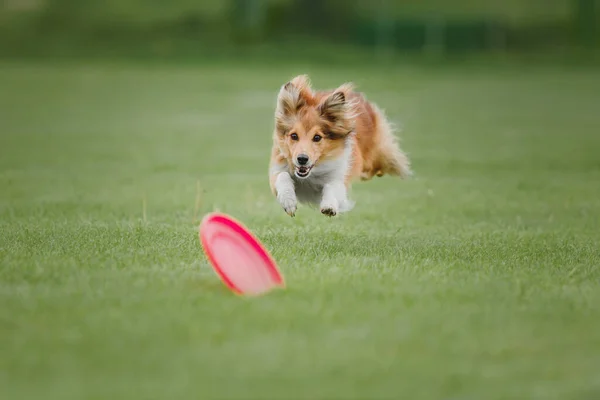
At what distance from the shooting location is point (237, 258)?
6562 mm

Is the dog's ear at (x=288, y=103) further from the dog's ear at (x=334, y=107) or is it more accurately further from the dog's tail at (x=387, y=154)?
the dog's tail at (x=387, y=154)

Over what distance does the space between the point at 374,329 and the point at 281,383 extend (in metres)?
1.01

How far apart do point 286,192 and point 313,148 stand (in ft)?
1.57

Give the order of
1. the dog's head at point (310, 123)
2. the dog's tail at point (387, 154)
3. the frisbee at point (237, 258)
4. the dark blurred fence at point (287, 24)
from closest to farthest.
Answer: the frisbee at point (237, 258) → the dog's head at point (310, 123) → the dog's tail at point (387, 154) → the dark blurred fence at point (287, 24)

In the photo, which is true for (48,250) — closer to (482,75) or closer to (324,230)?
(324,230)

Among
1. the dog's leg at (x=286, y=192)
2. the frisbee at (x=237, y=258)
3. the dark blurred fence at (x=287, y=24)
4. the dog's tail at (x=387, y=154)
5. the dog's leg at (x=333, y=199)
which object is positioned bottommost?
the dark blurred fence at (x=287, y=24)

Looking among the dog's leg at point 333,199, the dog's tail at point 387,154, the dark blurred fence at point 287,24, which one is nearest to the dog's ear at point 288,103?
the dog's leg at point 333,199

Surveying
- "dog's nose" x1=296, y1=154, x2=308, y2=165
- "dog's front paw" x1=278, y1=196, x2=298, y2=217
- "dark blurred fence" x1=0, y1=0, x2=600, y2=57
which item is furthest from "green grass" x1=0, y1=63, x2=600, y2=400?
"dark blurred fence" x1=0, y1=0, x2=600, y2=57

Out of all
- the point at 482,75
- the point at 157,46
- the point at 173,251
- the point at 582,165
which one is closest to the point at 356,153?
the point at 173,251

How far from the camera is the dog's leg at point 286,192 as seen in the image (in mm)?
8039

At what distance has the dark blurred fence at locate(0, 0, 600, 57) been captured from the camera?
3925cm

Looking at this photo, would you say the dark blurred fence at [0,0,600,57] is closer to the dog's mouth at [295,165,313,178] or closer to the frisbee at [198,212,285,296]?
the dog's mouth at [295,165,313,178]

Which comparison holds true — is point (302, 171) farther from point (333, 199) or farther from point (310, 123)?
point (310, 123)

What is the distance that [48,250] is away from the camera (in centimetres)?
764
